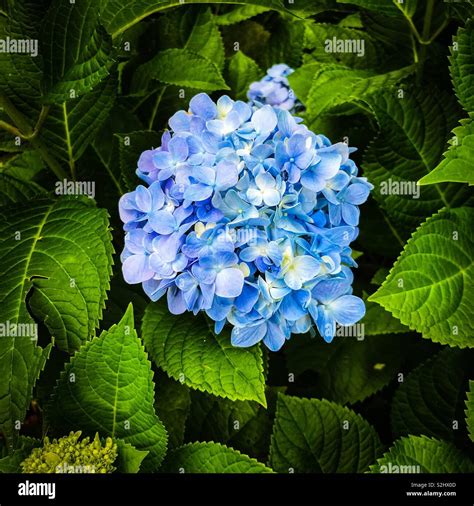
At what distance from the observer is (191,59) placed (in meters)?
1.59

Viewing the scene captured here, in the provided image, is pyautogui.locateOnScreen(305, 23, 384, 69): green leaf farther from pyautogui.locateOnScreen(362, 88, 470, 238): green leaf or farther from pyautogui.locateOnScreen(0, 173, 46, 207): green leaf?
pyautogui.locateOnScreen(0, 173, 46, 207): green leaf

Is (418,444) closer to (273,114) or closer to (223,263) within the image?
(223,263)

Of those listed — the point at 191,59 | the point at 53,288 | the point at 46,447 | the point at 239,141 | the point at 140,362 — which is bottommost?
the point at 46,447

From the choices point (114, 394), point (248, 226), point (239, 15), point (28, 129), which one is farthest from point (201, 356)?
point (239, 15)

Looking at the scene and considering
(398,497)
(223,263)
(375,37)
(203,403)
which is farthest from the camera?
(375,37)

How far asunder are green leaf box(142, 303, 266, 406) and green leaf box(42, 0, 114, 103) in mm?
453

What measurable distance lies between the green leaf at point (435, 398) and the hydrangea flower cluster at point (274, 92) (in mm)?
713

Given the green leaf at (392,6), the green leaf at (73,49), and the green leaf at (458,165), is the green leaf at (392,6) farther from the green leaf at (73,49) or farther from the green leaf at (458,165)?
the green leaf at (73,49)

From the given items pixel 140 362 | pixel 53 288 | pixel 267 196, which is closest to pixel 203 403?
pixel 140 362

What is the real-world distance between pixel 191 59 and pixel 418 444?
39.7 inches

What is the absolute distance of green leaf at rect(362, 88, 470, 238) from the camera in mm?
1494

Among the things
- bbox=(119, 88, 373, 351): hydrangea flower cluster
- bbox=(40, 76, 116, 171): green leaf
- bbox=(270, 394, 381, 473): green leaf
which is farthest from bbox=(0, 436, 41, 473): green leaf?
bbox=(40, 76, 116, 171): green leaf

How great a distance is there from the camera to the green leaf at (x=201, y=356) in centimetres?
121

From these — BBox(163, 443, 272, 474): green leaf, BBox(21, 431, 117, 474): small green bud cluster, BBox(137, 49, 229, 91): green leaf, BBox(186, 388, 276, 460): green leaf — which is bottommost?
BBox(186, 388, 276, 460): green leaf
